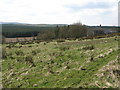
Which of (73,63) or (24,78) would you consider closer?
(24,78)

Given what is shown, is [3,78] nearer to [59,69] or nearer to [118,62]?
[59,69]

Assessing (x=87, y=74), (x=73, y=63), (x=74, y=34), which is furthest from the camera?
(x=74, y=34)

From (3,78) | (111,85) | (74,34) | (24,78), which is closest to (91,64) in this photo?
(111,85)

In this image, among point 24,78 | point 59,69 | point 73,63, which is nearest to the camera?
point 24,78

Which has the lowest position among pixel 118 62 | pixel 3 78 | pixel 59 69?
pixel 3 78

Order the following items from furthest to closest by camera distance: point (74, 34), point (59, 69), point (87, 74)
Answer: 1. point (74, 34)
2. point (59, 69)
3. point (87, 74)

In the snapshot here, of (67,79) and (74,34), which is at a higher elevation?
(74,34)

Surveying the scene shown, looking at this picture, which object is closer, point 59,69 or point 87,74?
point 87,74

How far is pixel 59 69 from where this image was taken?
12.9 meters

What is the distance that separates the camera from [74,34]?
5509 centimetres

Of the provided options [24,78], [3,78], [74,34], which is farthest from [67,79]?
[74,34]

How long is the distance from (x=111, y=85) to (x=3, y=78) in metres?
9.16

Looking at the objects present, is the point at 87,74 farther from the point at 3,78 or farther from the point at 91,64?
the point at 3,78

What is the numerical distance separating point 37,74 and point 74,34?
43749 millimetres
